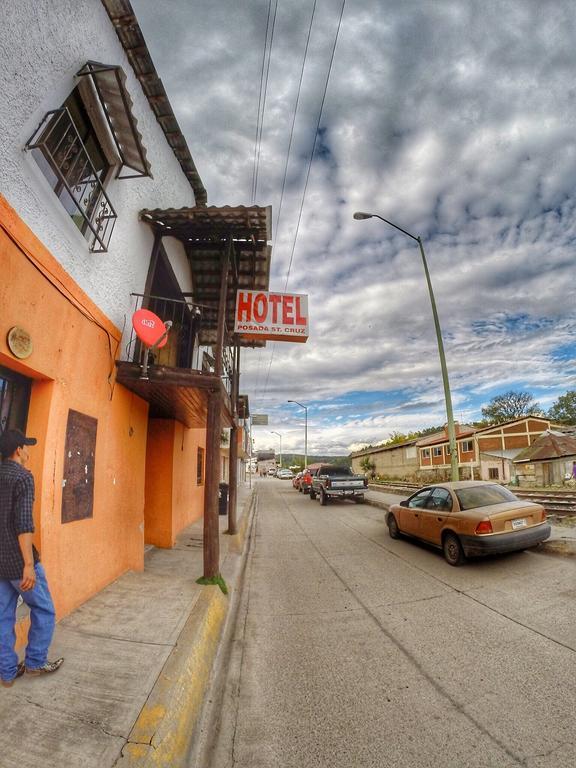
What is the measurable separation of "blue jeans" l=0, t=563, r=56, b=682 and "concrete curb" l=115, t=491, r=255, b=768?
2.97 feet

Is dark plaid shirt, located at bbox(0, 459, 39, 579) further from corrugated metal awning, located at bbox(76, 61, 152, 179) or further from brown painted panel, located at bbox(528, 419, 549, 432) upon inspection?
brown painted panel, located at bbox(528, 419, 549, 432)

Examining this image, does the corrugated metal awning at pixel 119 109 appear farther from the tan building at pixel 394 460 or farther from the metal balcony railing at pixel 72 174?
the tan building at pixel 394 460

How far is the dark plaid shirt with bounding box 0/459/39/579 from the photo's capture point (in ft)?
8.32

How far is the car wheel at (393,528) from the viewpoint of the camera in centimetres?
873

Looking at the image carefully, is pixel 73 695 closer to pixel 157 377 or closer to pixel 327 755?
pixel 327 755

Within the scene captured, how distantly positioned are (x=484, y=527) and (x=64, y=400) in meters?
6.19

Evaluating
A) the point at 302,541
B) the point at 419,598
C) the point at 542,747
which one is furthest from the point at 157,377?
the point at 302,541

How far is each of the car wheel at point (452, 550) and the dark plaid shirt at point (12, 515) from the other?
6181 mm

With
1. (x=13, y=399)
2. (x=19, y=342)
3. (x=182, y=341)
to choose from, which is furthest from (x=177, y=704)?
(x=182, y=341)

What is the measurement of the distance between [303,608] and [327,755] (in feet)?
8.58

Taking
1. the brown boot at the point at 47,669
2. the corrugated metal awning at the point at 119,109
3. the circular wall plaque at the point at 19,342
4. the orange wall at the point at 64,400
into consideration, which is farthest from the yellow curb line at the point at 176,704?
the corrugated metal awning at the point at 119,109

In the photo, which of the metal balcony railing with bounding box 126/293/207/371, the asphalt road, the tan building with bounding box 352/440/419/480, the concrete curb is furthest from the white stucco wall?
the tan building with bounding box 352/440/419/480

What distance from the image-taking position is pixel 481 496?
21.7ft

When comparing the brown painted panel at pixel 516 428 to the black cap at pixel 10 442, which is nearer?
the black cap at pixel 10 442
